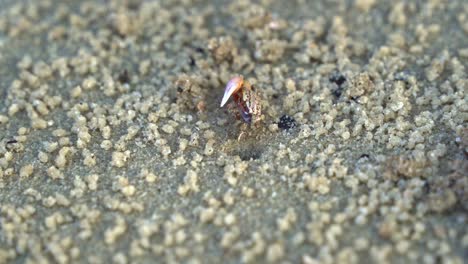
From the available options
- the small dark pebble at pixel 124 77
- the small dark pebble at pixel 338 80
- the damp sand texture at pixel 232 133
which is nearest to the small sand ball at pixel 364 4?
the damp sand texture at pixel 232 133

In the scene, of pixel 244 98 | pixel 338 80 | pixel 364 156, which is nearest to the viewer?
pixel 364 156

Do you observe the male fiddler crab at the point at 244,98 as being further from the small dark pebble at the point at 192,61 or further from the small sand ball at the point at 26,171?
the small sand ball at the point at 26,171

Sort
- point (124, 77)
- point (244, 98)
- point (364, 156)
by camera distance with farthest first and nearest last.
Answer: point (124, 77) < point (244, 98) < point (364, 156)

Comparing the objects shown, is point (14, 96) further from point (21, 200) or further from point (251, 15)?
point (251, 15)

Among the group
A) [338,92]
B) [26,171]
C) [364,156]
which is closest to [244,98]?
[338,92]

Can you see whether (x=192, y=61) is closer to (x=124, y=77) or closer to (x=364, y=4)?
(x=124, y=77)

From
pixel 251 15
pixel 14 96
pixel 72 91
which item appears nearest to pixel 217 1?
pixel 251 15

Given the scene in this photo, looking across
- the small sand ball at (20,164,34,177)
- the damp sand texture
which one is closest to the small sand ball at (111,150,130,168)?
the damp sand texture

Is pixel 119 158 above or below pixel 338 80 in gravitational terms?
below
